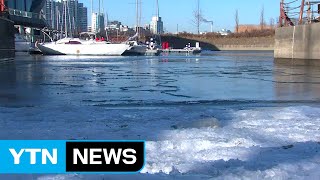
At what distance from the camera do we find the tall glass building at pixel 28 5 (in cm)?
6213

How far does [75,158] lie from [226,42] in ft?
363

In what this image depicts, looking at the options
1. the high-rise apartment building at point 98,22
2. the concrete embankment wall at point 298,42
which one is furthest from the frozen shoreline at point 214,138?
the high-rise apartment building at point 98,22

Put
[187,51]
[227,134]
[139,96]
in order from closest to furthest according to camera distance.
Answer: [227,134], [139,96], [187,51]

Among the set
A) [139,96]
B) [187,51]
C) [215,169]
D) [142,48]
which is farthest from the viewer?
[187,51]

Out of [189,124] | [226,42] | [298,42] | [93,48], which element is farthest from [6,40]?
[226,42]

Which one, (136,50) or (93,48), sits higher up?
(93,48)

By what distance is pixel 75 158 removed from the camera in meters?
4.03

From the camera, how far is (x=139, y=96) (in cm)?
1154

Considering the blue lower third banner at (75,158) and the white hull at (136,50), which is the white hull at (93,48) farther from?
the blue lower third banner at (75,158)

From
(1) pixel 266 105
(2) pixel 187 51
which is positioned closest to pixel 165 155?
(1) pixel 266 105

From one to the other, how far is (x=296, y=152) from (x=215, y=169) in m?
1.35

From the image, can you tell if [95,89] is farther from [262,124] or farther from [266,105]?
[262,124]

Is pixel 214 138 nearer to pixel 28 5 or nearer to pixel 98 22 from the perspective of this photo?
pixel 98 22

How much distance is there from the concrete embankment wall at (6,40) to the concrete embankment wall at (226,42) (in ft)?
242
